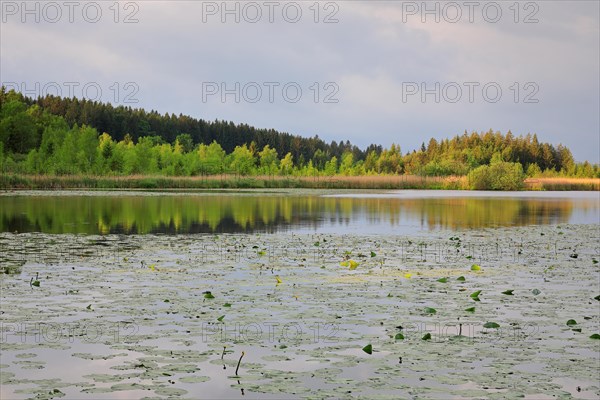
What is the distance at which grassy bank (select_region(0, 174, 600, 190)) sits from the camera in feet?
266

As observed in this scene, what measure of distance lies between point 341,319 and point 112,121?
185972 mm

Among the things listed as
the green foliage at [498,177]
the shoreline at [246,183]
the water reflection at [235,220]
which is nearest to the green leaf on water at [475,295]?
the water reflection at [235,220]

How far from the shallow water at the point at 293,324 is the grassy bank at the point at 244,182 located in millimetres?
65167

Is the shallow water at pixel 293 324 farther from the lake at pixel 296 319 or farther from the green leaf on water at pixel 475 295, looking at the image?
the green leaf on water at pixel 475 295

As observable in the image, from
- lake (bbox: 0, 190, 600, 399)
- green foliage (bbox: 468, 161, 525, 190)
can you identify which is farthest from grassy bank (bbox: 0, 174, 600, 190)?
lake (bbox: 0, 190, 600, 399)

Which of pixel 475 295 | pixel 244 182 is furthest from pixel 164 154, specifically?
pixel 475 295

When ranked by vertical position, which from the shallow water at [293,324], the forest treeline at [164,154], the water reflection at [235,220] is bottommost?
the shallow water at [293,324]

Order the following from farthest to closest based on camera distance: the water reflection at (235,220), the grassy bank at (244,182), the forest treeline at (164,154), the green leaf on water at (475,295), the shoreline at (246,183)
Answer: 1. the forest treeline at (164,154)
2. the grassy bank at (244,182)
3. the shoreline at (246,183)
4. the water reflection at (235,220)
5. the green leaf on water at (475,295)

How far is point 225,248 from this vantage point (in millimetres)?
20344

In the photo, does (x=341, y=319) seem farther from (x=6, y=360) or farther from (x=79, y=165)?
(x=79, y=165)

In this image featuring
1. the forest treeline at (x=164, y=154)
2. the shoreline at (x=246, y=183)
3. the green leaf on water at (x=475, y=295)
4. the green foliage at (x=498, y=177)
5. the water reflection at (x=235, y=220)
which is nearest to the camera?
the green leaf on water at (x=475, y=295)

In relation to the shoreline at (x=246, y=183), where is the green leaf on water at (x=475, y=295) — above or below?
below

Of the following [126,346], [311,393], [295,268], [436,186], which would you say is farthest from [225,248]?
[436,186]

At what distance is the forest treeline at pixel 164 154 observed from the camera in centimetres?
10525
